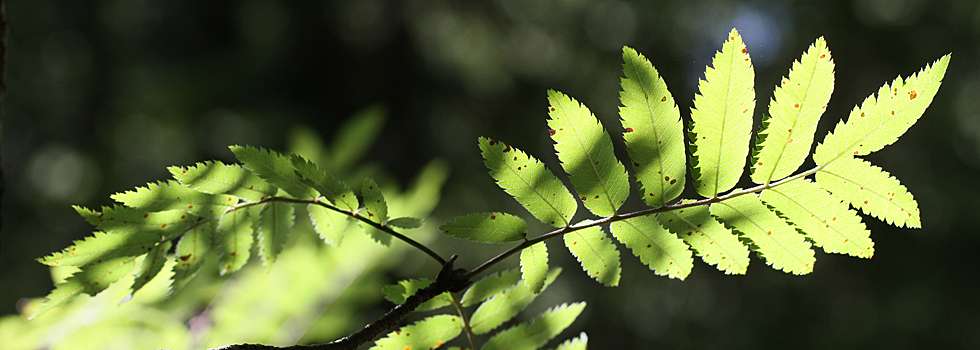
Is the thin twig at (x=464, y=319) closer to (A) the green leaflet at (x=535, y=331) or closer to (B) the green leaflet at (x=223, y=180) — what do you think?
(A) the green leaflet at (x=535, y=331)

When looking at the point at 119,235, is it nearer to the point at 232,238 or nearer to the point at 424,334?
the point at 232,238

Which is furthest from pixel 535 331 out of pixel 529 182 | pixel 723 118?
pixel 723 118

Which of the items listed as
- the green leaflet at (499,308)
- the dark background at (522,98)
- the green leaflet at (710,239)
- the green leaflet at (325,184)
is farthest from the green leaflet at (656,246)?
the dark background at (522,98)

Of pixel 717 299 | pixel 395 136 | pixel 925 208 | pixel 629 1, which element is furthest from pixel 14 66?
pixel 925 208

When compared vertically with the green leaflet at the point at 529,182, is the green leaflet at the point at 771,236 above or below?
below

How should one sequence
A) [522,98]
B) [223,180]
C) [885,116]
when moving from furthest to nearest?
1. [522,98]
2. [223,180]
3. [885,116]

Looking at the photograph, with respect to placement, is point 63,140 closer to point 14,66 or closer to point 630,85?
point 14,66

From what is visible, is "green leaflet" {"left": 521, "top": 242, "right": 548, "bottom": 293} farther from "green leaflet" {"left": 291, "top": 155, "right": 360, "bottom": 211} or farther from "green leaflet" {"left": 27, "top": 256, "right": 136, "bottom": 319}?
Result: "green leaflet" {"left": 27, "top": 256, "right": 136, "bottom": 319}
